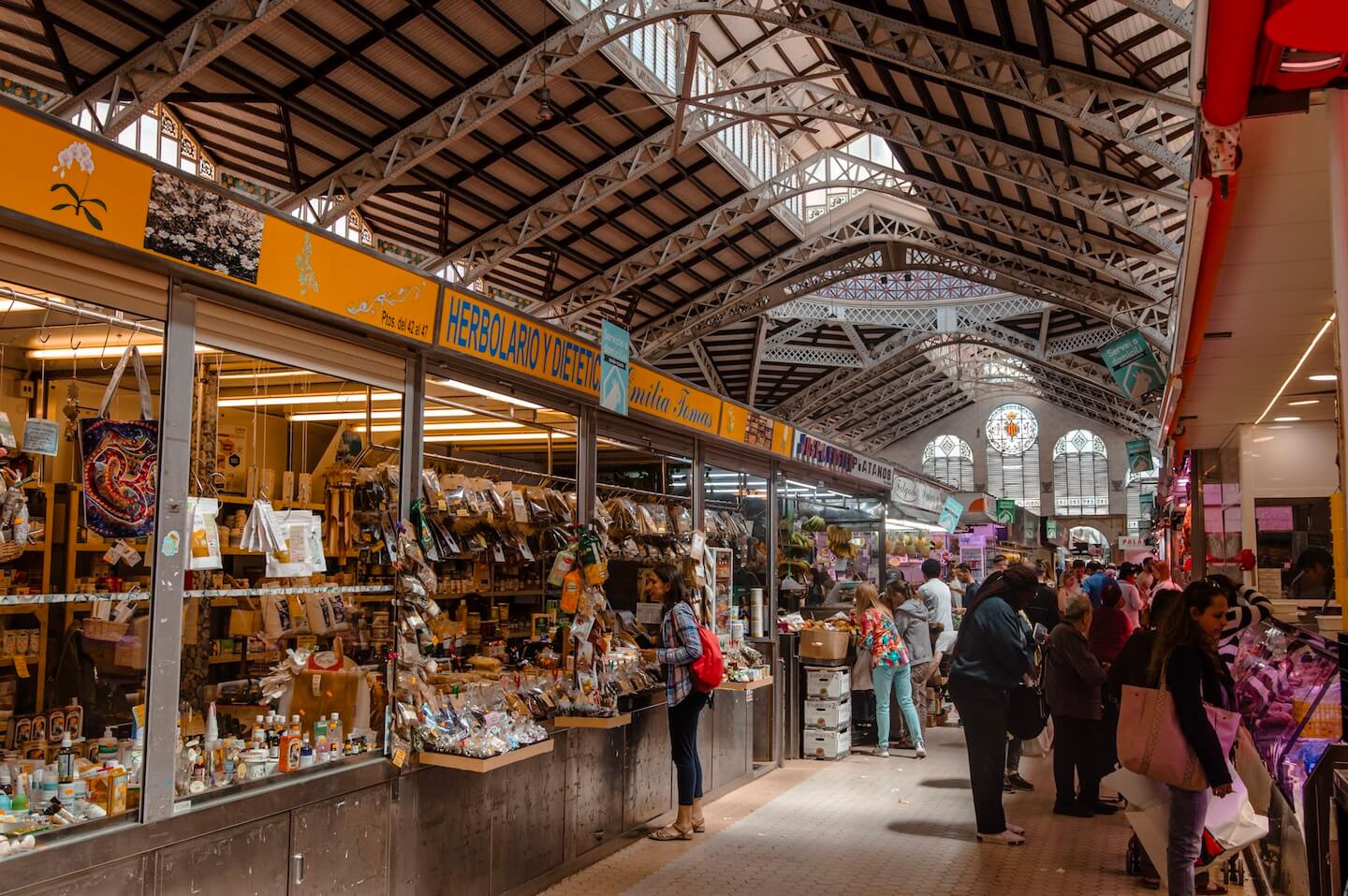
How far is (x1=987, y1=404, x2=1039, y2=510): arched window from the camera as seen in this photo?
44.4 m

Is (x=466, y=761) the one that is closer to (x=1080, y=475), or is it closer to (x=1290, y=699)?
(x=1290, y=699)

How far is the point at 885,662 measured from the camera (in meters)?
9.41

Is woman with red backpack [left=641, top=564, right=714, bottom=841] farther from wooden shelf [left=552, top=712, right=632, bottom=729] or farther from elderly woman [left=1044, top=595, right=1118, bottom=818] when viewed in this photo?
elderly woman [left=1044, top=595, right=1118, bottom=818]

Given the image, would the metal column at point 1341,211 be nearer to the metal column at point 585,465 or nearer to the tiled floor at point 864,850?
the tiled floor at point 864,850

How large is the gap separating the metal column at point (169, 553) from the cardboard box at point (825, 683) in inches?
263


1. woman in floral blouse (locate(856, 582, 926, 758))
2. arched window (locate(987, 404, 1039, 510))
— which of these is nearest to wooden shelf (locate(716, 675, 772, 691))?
woman in floral blouse (locate(856, 582, 926, 758))

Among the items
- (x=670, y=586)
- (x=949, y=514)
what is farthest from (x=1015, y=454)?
(x=670, y=586)

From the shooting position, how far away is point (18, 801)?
3246 millimetres

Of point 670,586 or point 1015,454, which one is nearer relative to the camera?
point 670,586

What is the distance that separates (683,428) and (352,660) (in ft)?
11.7

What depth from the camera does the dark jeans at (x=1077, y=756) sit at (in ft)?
22.9

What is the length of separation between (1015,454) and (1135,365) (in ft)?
106

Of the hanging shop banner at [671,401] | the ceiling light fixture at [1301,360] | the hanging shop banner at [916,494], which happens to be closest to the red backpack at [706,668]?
the hanging shop banner at [671,401]

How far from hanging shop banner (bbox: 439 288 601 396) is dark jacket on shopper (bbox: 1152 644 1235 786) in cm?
342
